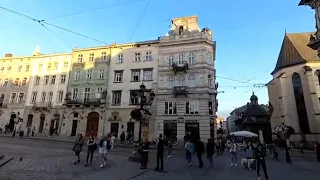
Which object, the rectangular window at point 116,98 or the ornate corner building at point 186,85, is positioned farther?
the rectangular window at point 116,98

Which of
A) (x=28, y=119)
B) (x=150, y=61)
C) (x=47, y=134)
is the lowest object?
(x=47, y=134)

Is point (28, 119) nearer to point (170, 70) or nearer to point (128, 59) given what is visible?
point (128, 59)

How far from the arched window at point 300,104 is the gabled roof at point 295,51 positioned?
2638 millimetres

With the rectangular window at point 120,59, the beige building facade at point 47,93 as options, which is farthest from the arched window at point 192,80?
the beige building facade at point 47,93

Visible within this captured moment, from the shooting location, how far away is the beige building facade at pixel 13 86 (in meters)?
41.3

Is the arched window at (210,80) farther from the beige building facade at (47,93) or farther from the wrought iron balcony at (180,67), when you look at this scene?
the beige building facade at (47,93)

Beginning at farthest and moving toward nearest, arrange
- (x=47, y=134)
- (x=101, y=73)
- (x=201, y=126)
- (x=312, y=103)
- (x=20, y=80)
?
(x=20, y=80) < (x=101, y=73) < (x=47, y=134) < (x=312, y=103) < (x=201, y=126)

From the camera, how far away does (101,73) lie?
126 feet

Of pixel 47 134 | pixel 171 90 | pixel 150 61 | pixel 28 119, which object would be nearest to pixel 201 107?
pixel 171 90

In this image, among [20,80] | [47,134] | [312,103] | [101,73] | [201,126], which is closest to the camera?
[201,126]

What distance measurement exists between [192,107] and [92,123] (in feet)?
53.9

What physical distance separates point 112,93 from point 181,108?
12.0 m

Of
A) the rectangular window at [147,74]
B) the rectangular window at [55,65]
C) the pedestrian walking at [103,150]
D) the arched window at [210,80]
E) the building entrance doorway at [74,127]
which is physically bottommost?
the pedestrian walking at [103,150]

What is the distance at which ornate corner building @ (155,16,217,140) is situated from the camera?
104 feet
